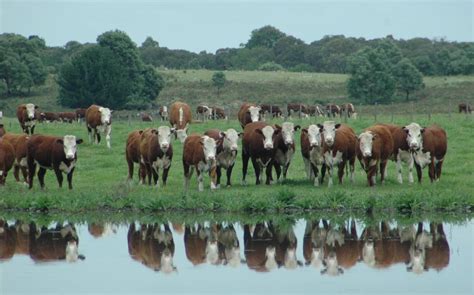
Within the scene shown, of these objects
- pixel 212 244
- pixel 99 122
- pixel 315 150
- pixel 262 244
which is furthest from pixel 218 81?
pixel 262 244

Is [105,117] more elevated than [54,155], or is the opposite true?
[105,117]

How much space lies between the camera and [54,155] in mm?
29891

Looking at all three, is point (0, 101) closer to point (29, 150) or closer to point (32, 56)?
point (32, 56)

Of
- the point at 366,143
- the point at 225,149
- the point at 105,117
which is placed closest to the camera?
the point at 366,143

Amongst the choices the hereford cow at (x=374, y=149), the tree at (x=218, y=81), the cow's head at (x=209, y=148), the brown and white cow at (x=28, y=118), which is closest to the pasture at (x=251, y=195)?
the hereford cow at (x=374, y=149)

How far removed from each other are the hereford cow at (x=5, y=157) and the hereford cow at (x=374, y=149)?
1004 cm

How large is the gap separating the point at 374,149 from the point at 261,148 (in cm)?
344

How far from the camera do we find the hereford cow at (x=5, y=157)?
101ft

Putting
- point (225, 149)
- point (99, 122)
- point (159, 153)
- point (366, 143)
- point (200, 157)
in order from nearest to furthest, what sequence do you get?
point (200, 157)
point (366, 143)
point (159, 153)
point (225, 149)
point (99, 122)

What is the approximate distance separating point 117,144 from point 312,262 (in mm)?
23673

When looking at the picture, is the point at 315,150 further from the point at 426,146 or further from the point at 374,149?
the point at 426,146

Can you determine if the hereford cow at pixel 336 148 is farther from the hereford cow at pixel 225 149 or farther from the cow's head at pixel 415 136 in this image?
the hereford cow at pixel 225 149

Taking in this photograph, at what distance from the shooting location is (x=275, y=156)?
31375 millimetres

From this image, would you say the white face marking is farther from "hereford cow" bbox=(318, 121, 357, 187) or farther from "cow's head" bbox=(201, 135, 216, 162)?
"cow's head" bbox=(201, 135, 216, 162)
